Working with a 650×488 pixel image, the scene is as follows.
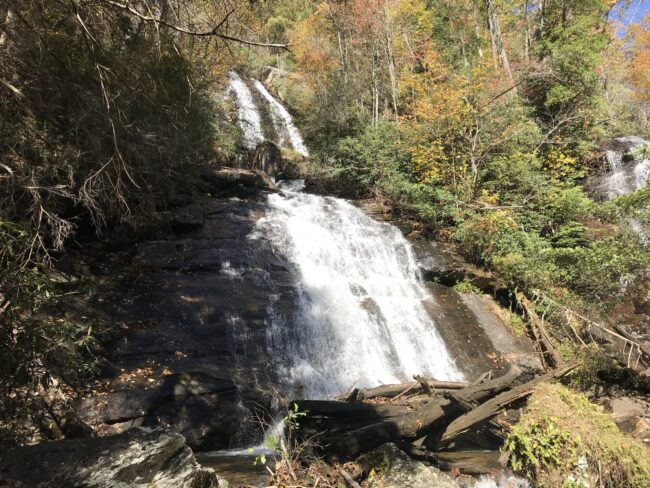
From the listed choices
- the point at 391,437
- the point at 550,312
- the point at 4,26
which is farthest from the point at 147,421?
the point at 550,312

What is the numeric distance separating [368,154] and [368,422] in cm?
1300

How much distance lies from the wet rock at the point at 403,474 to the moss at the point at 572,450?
1756mm

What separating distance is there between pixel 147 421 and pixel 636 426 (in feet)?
27.1

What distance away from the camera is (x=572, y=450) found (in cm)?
523

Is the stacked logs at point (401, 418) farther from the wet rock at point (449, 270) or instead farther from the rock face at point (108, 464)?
the wet rock at point (449, 270)

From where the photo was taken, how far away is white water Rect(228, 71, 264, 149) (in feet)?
66.3

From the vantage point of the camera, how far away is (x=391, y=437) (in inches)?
196

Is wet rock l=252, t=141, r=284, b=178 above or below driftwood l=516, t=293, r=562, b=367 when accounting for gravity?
above

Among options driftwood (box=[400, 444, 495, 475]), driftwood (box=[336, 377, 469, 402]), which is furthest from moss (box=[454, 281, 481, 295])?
driftwood (box=[400, 444, 495, 475])

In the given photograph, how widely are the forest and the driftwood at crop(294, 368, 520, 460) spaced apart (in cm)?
74

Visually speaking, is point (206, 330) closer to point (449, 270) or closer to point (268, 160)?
point (449, 270)

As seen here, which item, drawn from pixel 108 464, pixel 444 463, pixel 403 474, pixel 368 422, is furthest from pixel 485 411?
pixel 108 464

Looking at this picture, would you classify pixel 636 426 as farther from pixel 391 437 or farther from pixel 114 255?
pixel 114 255

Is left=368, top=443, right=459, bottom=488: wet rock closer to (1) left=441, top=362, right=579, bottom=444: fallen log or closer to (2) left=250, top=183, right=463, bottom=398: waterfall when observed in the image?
(1) left=441, top=362, right=579, bottom=444: fallen log
